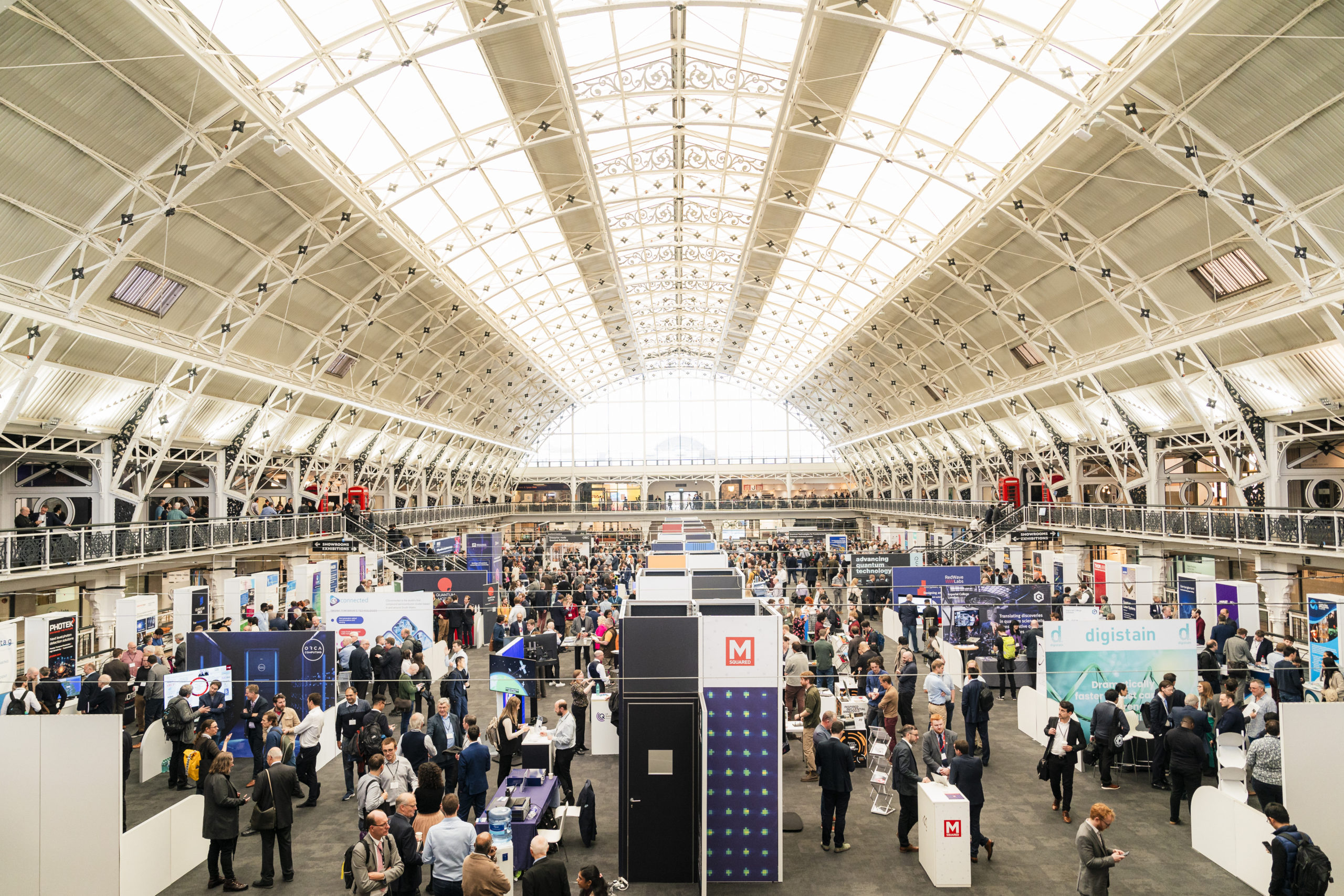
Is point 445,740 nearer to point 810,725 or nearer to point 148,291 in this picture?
point 810,725

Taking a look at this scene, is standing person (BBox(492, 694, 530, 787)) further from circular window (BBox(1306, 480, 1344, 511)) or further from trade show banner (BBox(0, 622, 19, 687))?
circular window (BBox(1306, 480, 1344, 511))

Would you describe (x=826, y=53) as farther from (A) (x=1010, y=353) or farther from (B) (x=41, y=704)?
(B) (x=41, y=704)

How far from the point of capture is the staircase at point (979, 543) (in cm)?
2869

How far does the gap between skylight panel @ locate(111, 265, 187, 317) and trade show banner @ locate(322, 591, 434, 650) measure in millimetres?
7637

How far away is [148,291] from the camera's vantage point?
652 inches

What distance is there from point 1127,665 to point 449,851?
340 inches

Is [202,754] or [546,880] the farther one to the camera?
[202,754]

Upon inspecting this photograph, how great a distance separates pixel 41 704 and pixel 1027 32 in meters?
17.1

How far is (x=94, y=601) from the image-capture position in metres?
17.3

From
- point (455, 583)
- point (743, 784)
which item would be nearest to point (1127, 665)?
point (743, 784)

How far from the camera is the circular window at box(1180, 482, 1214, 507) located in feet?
87.2

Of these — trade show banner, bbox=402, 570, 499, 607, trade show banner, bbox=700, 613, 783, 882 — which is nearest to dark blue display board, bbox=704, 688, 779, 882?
trade show banner, bbox=700, 613, 783, 882

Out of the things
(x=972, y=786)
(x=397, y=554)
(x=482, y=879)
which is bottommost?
(x=972, y=786)

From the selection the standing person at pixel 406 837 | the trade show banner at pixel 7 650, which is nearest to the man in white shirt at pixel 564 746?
the standing person at pixel 406 837
